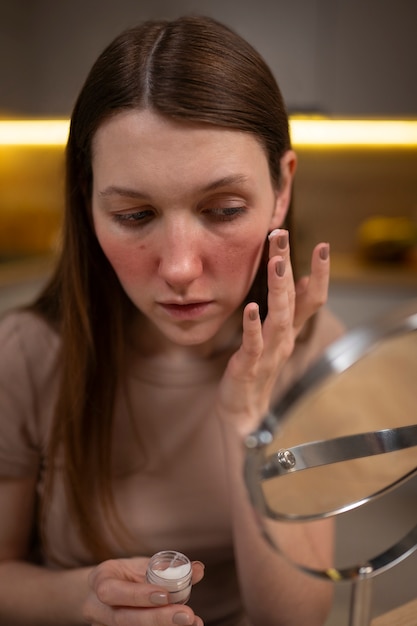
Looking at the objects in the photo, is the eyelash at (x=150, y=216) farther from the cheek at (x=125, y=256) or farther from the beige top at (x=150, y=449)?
the beige top at (x=150, y=449)

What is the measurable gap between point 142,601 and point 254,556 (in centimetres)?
20

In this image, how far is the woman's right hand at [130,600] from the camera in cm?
48

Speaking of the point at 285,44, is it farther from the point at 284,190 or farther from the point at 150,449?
the point at 150,449

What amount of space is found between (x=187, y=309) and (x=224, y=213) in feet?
0.32

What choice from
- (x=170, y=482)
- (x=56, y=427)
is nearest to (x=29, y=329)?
(x=56, y=427)

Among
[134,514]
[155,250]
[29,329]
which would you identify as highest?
[155,250]

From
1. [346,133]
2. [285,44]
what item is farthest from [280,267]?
[346,133]

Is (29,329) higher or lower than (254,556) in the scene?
higher

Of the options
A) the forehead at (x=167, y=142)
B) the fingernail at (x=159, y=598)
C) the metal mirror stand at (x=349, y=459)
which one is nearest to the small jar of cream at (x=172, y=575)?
the fingernail at (x=159, y=598)

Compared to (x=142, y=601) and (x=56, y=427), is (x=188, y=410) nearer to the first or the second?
(x=56, y=427)

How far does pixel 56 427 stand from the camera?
759 millimetres

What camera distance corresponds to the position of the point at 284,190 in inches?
27.4

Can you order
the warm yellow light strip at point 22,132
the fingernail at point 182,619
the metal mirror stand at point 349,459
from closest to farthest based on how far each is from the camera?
1. the metal mirror stand at point 349,459
2. the fingernail at point 182,619
3. the warm yellow light strip at point 22,132

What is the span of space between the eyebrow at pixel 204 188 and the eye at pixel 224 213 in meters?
0.02
